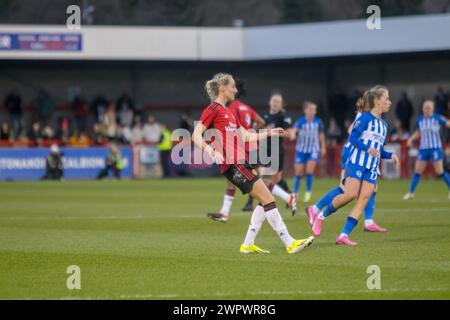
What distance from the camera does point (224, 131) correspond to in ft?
39.6

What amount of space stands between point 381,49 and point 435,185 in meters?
8.42

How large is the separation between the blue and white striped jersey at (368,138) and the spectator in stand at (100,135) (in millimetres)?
24766

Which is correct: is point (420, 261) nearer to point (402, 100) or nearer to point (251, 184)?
point (251, 184)

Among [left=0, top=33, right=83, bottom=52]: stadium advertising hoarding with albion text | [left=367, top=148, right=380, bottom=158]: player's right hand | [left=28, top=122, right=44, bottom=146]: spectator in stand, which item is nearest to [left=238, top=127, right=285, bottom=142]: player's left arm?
[left=367, top=148, right=380, bottom=158]: player's right hand

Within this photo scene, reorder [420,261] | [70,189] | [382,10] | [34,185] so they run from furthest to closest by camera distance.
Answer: [382,10]
[34,185]
[70,189]
[420,261]

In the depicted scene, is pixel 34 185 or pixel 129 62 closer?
pixel 34 185

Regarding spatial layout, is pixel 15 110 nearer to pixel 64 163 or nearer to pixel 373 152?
pixel 64 163

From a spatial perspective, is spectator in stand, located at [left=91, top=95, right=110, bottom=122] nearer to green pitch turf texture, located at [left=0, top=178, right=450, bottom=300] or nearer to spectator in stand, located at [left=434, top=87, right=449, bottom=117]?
spectator in stand, located at [left=434, top=87, right=449, bottom=117]

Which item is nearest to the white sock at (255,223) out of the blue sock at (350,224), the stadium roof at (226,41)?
the blue sock at (350,224)

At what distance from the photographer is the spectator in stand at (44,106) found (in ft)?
131

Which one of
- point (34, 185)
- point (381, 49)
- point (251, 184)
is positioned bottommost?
point (34, 185)

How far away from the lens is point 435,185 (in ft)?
96.9

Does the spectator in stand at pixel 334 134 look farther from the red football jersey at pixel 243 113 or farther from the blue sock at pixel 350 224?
the blue sock at pixel 350 224
